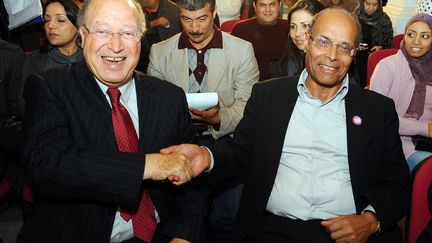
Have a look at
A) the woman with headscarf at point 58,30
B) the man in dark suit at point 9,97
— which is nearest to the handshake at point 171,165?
the man in dark suit at point 9,97

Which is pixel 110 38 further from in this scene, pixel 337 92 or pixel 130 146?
pixel 337 92

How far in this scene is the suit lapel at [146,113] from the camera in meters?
2.12

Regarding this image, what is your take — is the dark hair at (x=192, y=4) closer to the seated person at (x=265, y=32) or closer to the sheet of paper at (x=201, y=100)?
the sheet of paper at (x=201, y=100)

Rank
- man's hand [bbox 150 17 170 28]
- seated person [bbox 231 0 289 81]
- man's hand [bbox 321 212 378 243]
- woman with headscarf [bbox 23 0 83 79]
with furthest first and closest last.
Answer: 1. man's hand [bbox 150 17 170 28]
2. seated person [bbox 231 0 289 81]
3. woman with headscarf [bbox 23 0 83 79]
4. man's hand [bbox 321 212 378 243]

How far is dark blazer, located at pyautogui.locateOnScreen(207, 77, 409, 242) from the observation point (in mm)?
2400

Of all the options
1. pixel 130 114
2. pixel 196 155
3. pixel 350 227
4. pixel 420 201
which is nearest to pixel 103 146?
pixel 130 114

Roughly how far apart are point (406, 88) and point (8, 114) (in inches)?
110

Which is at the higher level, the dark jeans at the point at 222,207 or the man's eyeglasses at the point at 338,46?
the man's eyeglasses at the point at 338,46

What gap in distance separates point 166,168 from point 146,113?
0.36 meters

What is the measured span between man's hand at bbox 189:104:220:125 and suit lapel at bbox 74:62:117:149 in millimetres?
822

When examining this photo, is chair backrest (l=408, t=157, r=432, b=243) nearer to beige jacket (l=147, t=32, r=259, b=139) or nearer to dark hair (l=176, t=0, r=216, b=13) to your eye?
beige jacket (l=147, t=32, r=259, b=139)

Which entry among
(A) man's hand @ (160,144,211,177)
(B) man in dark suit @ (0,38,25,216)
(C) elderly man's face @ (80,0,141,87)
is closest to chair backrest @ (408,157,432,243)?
(A) man's hand @ (160,144,211,177)

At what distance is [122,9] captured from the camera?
2.02 meters

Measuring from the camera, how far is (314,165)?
2432 mm
